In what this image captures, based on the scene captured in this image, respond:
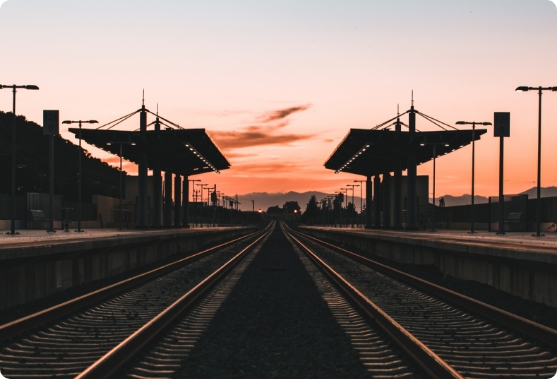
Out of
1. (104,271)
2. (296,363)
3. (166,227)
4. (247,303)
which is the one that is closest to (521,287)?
(247,303)

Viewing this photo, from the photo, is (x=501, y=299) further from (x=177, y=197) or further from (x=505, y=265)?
(x=177, y=197)

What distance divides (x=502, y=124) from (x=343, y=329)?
90.7ft

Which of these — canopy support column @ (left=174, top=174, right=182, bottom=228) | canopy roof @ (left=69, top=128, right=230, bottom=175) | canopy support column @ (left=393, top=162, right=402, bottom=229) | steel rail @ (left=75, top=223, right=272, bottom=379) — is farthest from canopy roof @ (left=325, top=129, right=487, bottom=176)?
steel rail @ (left=75, top=223, right=272, bottom=379)

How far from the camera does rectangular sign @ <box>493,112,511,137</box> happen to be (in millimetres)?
35031

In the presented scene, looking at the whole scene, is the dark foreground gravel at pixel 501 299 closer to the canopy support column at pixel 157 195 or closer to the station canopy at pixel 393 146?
the station canopy at pixel 393 146

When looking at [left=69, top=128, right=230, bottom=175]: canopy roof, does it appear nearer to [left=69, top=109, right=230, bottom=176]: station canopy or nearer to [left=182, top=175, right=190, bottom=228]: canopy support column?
[left=69, top=109, right=230, bottom=176]: station canopy

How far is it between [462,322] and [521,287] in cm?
437

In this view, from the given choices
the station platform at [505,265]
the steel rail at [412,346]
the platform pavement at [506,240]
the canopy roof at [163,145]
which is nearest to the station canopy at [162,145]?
the canopy roof at [163,145]

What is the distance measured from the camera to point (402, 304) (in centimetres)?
1375

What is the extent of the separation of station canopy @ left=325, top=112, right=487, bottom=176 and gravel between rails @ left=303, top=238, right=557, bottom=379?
3254cm

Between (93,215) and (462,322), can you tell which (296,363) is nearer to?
(462,322)

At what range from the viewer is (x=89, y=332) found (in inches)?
402

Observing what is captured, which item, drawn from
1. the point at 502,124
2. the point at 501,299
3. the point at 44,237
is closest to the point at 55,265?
the point at 501,299

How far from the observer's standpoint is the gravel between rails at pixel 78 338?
7.83 m
